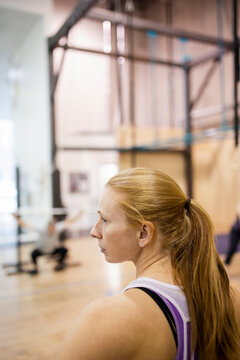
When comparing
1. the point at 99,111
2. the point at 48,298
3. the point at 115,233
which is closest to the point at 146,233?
the point at 115,233

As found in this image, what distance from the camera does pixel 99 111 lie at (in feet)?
25.6

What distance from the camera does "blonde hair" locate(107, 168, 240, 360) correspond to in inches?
29.6

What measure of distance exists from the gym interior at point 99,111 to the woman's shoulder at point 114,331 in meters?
4.25

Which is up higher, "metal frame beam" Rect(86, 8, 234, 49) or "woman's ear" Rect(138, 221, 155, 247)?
"metal frame beam" Rect(86, 8, 234, 49)

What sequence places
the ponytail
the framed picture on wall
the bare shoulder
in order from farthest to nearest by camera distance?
the framed picture on wall
the ponytail
the bare shoulder

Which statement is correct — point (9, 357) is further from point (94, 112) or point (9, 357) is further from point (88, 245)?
point (94, 112)

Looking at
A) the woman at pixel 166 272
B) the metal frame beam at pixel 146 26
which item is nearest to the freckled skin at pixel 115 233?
the woman at pixel 166 272

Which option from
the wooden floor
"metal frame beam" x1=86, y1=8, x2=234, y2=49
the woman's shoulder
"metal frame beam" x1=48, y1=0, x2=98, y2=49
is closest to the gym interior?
"metal frame beam" x1=86, y1=8, x2=234, y2=49

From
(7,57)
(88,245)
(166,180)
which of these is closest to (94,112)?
(7,57)

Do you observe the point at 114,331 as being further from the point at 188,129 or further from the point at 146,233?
the point at 188,129

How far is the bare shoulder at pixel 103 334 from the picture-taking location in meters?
0.61

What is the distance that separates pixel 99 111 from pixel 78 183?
64.0 inches

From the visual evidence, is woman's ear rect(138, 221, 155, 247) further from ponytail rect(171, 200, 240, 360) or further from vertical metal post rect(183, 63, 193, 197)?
vertical metal post rect(183, 63, 193, 197)

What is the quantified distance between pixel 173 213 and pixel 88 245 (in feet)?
18.4
